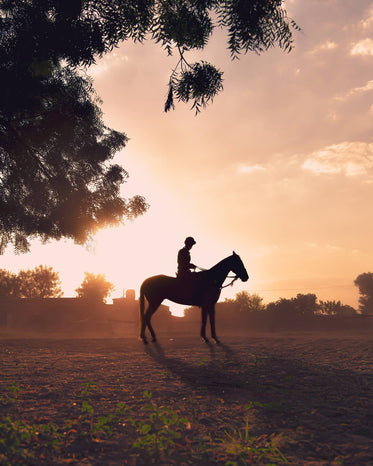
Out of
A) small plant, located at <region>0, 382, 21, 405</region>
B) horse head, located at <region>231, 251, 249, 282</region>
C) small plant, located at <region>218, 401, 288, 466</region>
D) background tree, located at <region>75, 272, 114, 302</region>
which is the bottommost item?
small plant, located at <region>218, 401, 288, 466</region>

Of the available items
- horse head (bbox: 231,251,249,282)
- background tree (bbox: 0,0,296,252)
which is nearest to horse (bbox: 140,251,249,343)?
horse head (bbox: 231,251,249,282)

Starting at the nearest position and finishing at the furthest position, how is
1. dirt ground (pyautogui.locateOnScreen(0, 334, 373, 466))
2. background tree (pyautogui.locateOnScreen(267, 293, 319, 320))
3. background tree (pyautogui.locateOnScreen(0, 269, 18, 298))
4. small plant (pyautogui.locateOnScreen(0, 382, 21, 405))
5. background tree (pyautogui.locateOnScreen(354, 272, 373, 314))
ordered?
dirt ground (pyautogui.locateOnScreen(0, 334, 373, 466))
small plant (pyautogui.locateOnScreen(0, 382, 21, 405))
background tree (pyautogui.locateOnScreen(267, 293, 319, 320))
background tree (pyautogui.locateOnScreen(0, 269, 18, 298))
background tree (pyautogui.locateOnScreen(354, 272, 373, 314))

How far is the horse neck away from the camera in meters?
12.0

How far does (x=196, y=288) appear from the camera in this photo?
39.0ft

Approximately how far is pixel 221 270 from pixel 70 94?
9.82 m

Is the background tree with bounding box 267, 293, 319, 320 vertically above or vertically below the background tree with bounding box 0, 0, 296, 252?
below

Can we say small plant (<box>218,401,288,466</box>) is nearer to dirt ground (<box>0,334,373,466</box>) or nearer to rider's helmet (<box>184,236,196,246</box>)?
dirt ground (<box>0,334,373,466</box>)

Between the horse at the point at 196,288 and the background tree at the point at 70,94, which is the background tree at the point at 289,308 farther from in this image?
the horse at the point at 196,288

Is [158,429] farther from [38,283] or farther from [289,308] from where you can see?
[38,283]

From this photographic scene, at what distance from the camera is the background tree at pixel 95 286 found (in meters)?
74.0

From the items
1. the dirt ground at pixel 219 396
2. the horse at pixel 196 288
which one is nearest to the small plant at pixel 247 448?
the dirt ground at pixel 219 396

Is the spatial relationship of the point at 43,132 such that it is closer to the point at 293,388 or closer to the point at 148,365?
the point at 148,365

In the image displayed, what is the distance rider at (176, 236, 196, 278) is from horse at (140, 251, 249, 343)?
15 cm

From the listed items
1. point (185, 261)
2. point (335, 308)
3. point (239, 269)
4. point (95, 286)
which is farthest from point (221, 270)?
point (335, 308)
